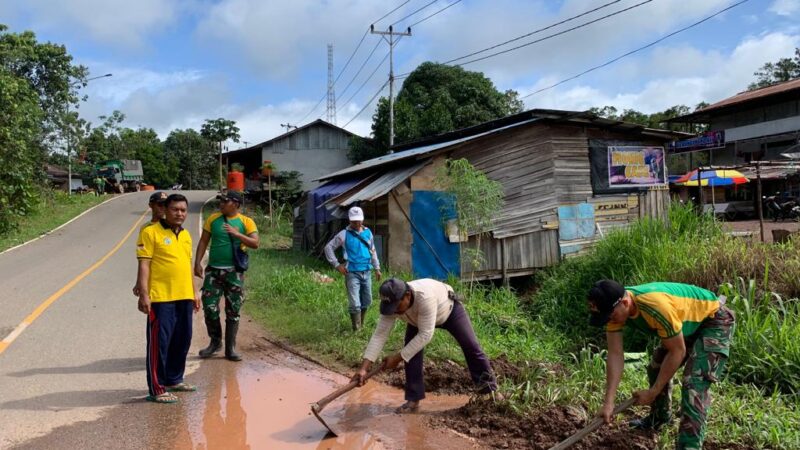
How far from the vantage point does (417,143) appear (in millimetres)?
19625

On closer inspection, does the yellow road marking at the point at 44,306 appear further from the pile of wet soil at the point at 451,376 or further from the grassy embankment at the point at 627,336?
the pile of wet soil at the point at 451,376

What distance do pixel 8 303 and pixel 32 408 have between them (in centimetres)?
591

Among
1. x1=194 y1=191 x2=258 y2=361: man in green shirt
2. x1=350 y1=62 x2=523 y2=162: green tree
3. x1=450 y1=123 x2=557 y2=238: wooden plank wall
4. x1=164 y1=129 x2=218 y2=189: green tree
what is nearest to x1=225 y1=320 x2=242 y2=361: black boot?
x1=194 y1=191 x2=258 y2=361: man in green shirt

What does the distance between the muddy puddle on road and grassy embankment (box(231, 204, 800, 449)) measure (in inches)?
29.0

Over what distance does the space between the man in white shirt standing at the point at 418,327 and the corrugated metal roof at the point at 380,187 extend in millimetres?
7544

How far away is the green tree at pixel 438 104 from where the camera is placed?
29.2 metres

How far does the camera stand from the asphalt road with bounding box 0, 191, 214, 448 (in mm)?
4966

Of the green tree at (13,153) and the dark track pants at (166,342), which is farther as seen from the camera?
the green tree at (13,153)

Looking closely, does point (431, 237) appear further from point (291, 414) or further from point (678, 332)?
point (678, 332)

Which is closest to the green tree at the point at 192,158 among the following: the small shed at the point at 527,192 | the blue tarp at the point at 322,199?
the blue tarp at the point at 322,199

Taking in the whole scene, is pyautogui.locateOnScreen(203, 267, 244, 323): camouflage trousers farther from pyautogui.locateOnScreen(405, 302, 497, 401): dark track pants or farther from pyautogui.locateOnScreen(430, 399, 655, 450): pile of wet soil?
pyautogui.locateOnScreen(430, 399, 655, 450): pile of wet soil

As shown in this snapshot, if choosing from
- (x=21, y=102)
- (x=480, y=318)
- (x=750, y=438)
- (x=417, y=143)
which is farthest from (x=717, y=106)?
(x=21, y=102)

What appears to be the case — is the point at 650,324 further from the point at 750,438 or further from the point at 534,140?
the point at 534,140

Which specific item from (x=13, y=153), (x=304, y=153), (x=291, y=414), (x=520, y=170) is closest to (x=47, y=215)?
(x=13, y=153)
